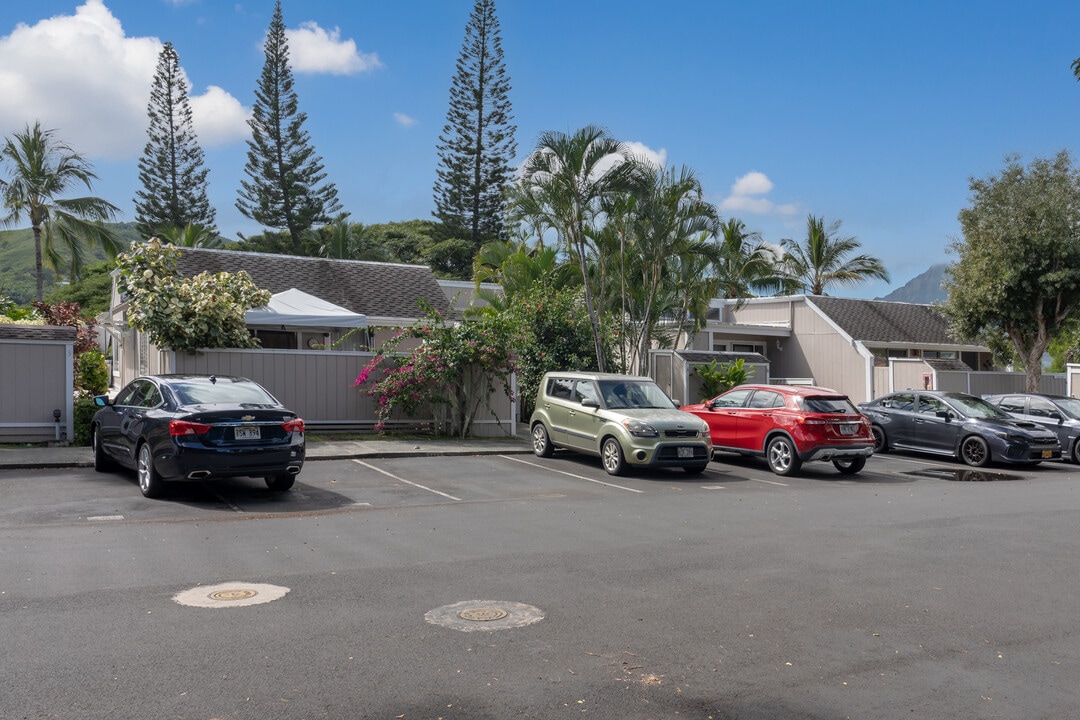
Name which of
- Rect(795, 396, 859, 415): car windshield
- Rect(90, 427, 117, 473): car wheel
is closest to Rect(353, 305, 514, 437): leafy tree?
Rect(90, 427, 117, 473): car wheel

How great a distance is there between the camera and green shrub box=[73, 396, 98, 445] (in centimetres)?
1694

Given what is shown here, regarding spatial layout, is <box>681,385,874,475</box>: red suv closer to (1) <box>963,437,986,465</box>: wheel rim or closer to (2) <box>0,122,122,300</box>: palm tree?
(1) <box>963,437,986,465</box>: wheel rim

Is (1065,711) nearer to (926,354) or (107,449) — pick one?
(107,449)

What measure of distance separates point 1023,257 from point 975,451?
964 centimetres

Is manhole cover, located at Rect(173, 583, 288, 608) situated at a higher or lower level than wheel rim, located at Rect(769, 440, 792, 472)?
lower

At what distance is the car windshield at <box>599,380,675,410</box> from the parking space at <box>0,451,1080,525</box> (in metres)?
1.20

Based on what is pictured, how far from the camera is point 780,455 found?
16500 mm

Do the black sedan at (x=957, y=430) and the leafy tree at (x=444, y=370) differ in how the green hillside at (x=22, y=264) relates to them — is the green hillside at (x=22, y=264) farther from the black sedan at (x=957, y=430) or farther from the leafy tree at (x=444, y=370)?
the black sedan at (x=957, y=430)

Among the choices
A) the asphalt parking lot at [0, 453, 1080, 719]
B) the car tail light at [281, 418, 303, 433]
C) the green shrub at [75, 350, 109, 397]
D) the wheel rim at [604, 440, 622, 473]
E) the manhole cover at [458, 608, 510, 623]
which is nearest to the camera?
the asphalt parking lot at [0, 453, 1080, 719]

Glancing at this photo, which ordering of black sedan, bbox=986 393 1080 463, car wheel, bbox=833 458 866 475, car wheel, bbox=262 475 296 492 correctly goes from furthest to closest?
1. black sedan, bbox=986 393 1080 463
2. car wheel, bbox=833 458 866 475
3. car wheel, bbox=262 475 296 492

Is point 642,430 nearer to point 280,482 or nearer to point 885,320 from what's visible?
point 280,482

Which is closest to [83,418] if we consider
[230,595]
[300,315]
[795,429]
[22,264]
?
[300,315]

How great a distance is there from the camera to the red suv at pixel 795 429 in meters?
16.1

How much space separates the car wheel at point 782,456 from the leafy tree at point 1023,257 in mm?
13217
